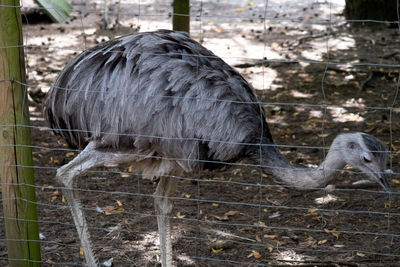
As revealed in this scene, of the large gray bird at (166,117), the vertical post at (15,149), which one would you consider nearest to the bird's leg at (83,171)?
the large gray bird at (166,117)

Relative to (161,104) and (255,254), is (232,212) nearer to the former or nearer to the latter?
(255,254)

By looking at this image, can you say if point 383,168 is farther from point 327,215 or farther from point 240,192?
point 240,192

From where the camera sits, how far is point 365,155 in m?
3.38

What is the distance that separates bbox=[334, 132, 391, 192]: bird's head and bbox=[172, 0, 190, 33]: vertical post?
218 cm

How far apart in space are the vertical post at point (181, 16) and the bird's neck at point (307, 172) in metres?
2.03

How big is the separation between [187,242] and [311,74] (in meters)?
4.05

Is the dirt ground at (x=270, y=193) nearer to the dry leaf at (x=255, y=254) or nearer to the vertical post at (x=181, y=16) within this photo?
the dry leaf at (x=255, y=254)

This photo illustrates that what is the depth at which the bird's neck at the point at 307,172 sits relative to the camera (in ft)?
11.2

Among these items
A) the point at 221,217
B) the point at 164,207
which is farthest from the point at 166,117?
the point at 221,217

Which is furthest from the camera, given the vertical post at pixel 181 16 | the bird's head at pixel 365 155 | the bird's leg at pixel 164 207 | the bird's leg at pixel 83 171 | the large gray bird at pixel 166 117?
the vertical post at pixel 181 16

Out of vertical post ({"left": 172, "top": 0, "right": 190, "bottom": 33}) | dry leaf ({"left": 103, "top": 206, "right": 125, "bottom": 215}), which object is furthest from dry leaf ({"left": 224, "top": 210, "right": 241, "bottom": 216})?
vertical post ({"left": 172, "top": 0, "right": 190, "bottom": 33})

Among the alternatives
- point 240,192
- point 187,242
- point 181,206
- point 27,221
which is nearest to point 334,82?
point 240,192

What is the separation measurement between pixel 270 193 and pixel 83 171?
1931 millimetres

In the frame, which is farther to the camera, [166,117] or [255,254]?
[255,254]
